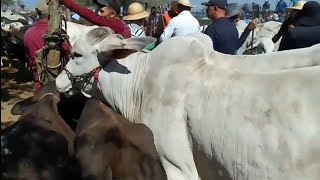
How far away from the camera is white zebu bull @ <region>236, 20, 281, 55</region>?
957cm

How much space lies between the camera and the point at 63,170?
411 centimetres

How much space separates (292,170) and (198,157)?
2.48 feet

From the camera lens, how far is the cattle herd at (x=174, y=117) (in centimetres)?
333

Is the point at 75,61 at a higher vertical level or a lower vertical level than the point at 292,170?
higher

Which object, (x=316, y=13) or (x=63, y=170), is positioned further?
(x=316, y=13)

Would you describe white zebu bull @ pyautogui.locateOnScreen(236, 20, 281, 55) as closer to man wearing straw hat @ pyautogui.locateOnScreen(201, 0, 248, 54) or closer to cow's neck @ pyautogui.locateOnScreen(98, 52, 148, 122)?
man wearing straw hat @ pyautogui.locateOnScreen(201, 0, 248, 54)

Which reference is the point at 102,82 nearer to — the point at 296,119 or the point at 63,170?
the point at 63,170

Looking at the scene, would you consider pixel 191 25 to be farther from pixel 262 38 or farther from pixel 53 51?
pixel 262 38

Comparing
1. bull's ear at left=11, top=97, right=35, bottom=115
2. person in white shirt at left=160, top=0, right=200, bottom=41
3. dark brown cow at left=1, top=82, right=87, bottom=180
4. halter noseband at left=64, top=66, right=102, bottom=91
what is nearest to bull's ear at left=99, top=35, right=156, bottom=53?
halter noseband at left=64, top=66, right=102, bottom=91

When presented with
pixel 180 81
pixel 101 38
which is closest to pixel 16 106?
pixel 101 38

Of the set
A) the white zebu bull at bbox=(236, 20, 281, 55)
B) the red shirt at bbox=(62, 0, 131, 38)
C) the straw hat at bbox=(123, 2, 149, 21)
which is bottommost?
the white zebu bull at bbox=(236, 20, 281, 55)

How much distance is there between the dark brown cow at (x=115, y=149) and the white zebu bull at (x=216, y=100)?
0.10 m

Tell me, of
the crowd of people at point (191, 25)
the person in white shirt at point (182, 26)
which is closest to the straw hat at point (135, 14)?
the crowd of people at point (191, 25)

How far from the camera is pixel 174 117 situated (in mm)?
3822
